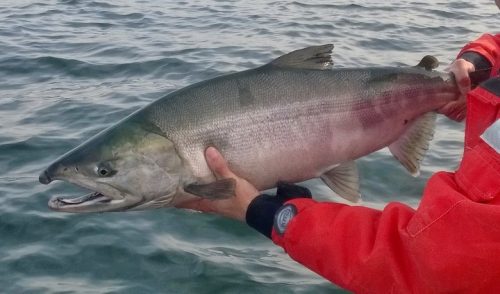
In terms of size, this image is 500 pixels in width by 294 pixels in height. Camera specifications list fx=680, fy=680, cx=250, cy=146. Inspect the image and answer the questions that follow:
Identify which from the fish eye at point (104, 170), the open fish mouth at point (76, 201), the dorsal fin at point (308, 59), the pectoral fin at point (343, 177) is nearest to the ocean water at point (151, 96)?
the pectoral fin at point (343, 177)

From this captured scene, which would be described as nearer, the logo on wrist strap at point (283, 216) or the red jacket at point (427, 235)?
the red jacket at point (427, 235)

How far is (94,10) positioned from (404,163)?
412 inches

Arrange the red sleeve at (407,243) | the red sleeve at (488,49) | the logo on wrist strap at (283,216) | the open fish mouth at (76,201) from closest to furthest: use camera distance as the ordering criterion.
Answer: the red sleeve at (407,243) < the logo on wrist strap at (283,216) < the open fish mouth at (76,201) < the red sleeve at (488,49)

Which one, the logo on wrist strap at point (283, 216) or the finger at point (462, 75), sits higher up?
the finger at point (462, 75)

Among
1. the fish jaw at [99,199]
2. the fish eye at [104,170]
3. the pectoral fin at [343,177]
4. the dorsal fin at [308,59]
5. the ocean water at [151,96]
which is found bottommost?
the ocean water at [151,96]

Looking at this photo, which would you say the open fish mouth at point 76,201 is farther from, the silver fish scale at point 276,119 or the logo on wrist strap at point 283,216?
the logo on wrist strap at point 283,216

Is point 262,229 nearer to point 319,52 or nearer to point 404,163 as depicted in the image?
point 319,52

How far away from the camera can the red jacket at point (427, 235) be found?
2.28 m

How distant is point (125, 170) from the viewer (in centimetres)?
326

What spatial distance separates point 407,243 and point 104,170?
151 cm

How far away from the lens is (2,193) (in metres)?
5.45

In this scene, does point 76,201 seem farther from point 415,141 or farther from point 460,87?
point 460,87

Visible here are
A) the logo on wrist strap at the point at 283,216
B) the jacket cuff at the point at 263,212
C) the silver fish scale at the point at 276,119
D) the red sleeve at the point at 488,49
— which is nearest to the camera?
the logo on wrist strap at the point at 283,216

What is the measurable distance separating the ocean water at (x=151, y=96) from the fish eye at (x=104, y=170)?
1271 millimetres
